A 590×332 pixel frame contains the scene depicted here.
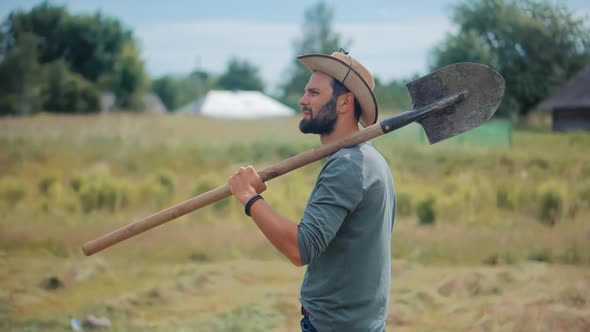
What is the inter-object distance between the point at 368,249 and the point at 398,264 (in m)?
4.07

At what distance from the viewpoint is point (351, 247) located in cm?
195

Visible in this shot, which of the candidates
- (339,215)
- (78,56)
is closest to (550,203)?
(339,215)

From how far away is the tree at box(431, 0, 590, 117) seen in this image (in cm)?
640

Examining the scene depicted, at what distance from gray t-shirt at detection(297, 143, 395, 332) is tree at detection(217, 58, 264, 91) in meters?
57.6

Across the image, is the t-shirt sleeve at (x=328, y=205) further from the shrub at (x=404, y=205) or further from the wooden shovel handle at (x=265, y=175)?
the shrub at (x=404, y=205)

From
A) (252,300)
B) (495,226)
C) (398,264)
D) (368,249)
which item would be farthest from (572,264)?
(368,249)

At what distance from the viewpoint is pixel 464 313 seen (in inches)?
183

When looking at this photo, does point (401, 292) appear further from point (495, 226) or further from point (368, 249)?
point (368, 249)

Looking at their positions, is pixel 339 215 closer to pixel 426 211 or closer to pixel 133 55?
pixel 426 211

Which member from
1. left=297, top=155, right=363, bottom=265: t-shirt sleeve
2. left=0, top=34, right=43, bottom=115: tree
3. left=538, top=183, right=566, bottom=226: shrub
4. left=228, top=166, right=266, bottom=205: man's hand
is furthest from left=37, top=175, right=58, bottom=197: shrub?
left=297, top=155, right=363, bottom=265: t-shirt sleeve

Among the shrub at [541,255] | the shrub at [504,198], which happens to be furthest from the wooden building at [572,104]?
the shrub at [541,255]

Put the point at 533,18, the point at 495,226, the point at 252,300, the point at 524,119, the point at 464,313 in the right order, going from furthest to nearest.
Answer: the point at 524,119, the point at 495,226, the point at 533,18, the point at 252,300, the point at 464,313

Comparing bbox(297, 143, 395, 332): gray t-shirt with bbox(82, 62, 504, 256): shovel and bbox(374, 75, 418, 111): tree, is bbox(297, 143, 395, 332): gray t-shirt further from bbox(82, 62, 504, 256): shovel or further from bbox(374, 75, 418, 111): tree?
bbox(374, 75, 418, 111): tree

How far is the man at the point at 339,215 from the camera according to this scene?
1834 millimetres
